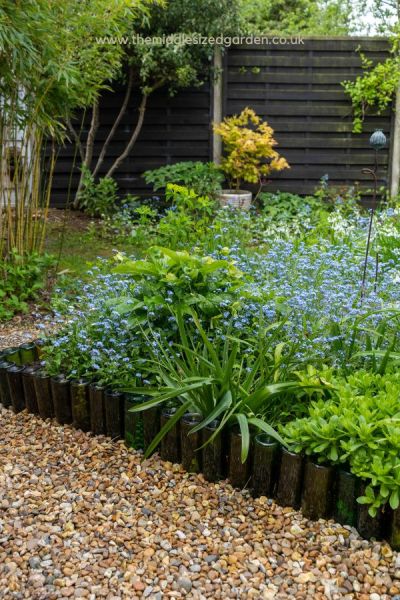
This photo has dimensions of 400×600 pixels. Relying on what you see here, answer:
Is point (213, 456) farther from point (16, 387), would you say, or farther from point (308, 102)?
point (308, 102)

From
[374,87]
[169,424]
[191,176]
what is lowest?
[169,424]

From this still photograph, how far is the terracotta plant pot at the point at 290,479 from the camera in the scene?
2.13 m

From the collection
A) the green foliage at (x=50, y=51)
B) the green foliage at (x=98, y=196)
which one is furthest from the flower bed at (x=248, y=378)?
the green foliage at (x=98, y=196)

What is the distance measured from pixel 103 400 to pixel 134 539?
0.72m

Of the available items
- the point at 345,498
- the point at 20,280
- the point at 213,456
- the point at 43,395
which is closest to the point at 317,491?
the point at 345,498

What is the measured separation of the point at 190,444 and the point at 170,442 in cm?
11

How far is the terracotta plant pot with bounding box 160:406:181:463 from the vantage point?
2.44 metres

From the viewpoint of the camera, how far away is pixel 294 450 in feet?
6.97

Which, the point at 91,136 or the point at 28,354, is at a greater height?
the point at 91,136

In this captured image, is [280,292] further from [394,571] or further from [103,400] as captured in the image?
[394,571]

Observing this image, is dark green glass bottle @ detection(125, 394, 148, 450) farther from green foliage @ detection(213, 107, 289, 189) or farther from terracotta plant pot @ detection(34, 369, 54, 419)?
green foliage @ detection(213, 107, 289, 189)

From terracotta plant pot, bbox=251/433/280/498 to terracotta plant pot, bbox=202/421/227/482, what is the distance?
14 centimetres

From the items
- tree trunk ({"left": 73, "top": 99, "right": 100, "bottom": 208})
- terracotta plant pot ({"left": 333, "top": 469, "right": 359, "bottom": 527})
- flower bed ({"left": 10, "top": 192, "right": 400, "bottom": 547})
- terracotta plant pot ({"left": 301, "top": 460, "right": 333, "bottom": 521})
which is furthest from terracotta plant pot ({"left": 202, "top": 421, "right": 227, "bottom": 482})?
tree trunk ({"left": 73, "top": 99, "right": 100, "bottom": 208})

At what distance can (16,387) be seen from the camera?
2930mm
